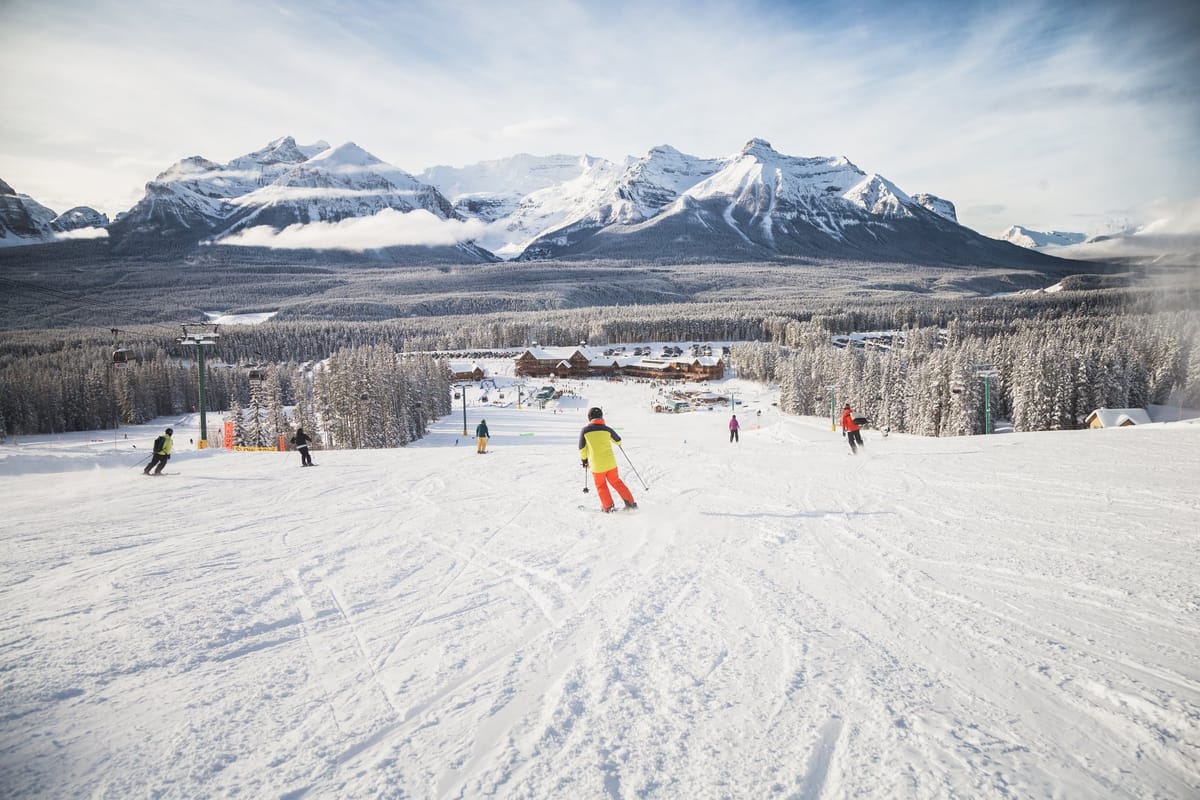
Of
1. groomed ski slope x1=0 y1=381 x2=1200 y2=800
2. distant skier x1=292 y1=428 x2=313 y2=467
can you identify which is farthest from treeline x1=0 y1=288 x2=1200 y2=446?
distant skier x1=292 y1=428 x2=313 y2=467

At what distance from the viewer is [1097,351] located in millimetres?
49531

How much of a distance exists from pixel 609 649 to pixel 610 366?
11818 cm

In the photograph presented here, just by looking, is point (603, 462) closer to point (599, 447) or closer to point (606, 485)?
point (599, 447)

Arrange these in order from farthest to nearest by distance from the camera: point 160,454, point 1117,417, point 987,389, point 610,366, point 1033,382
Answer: point 610,366
point 1033,382
point 1117,417
point 987,389
point 160,454

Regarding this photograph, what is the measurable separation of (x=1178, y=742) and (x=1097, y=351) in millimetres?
60631

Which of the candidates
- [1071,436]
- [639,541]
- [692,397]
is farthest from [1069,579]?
[692,397]

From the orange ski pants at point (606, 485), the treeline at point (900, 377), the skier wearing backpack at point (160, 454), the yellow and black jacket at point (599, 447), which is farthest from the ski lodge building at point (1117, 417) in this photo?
the skier wearing backpack at point (160, 454)

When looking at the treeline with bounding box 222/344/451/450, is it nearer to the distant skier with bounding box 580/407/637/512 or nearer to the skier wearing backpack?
the skier wearing backpack

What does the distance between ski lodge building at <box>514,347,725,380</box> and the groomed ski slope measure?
99.5m

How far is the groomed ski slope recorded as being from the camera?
332 centimetres

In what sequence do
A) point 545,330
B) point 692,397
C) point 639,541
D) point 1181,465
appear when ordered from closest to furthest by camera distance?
point 639,541 → point 1181,465 → point 692,397 → point 545,330

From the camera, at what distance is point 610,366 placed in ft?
402

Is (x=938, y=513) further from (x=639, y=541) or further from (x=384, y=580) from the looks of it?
(x=384, y=580)

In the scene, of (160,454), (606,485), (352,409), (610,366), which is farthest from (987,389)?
(610,366)
